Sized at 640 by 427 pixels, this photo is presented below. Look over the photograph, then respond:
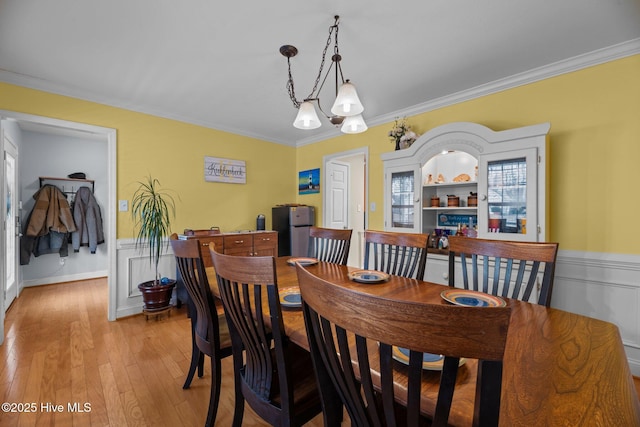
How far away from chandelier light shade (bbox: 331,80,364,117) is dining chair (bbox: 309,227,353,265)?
0.93 m

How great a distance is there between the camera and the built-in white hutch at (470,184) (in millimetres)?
2222

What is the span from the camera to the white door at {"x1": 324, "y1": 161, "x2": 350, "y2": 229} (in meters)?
4.33

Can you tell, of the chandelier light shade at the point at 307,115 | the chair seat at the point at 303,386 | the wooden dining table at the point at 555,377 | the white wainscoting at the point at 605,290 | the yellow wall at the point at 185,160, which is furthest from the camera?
the yellow wall at the point at 185,160

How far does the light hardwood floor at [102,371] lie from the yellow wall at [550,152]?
1067mm

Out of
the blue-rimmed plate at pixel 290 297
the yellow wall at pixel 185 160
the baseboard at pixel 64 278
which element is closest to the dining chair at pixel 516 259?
the blue-rimmed plate at pixel 290 297

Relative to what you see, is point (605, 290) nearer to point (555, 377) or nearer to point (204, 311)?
point (555, 377)

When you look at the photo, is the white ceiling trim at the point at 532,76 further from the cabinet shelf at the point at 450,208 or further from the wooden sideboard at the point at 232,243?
the wooden sideboard at the point at 232,243

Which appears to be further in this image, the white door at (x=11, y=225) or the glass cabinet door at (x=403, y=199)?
the white door at (x=11, y=225)

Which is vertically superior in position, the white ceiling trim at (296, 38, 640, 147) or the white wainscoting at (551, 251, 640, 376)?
the white ceiling trim at (296, 38, 640, 147)

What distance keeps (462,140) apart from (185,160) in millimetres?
3227

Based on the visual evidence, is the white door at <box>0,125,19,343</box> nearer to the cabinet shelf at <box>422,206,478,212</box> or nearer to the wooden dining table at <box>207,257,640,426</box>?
the wooden dining table at <box>207,257,640,426</box>

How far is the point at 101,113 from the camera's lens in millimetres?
2990

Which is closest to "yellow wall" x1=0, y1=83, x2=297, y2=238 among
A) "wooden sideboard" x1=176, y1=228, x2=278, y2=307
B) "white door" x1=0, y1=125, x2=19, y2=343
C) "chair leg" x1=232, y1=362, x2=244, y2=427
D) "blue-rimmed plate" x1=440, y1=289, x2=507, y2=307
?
"wooden sideboard" x1=176, y1=228, x2=278, y2=307

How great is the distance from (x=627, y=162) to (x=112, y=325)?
4776 millimetres
